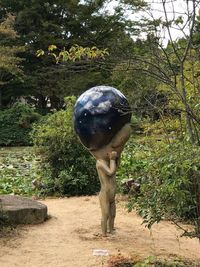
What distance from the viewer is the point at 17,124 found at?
24828mm

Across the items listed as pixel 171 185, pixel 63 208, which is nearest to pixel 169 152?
pixel 171 185

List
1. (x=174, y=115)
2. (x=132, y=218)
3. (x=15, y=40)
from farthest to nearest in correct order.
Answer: (x=15, y=40), (x=132, y=218), (x=174, y=115)

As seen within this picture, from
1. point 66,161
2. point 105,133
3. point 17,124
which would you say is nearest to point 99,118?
point 105,133

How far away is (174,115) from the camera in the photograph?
5.78m

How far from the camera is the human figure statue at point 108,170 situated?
6.63 meters

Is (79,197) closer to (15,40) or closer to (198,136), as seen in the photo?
(198,136)

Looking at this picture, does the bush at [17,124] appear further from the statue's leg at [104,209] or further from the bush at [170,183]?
the bush at [170,183]

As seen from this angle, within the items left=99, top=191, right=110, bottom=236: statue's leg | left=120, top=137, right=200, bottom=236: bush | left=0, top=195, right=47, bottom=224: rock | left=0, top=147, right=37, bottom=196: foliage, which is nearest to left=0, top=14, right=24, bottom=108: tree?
left=0, top=147, right=37, bottom=196: foliage

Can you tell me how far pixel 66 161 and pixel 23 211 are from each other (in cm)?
370

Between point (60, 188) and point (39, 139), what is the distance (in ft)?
4.45

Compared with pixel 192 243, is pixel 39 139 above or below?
above

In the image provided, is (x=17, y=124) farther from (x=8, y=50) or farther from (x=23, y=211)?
(x=23, y=211)

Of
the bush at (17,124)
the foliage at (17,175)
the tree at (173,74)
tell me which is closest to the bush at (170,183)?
the tree at (173,74)

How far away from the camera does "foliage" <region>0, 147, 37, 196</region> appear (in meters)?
11.4
